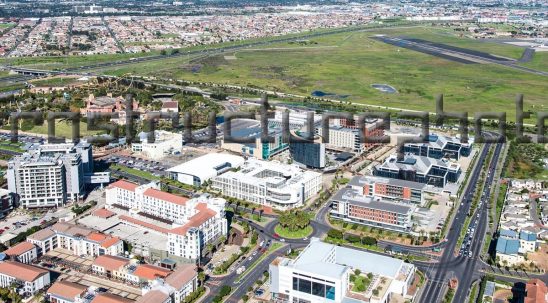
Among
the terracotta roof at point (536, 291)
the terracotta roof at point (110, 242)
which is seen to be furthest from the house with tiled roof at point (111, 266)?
the terracotta roof at point (536, 291)

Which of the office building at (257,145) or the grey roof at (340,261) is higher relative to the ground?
the office building at (257,145)

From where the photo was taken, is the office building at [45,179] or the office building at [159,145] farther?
the office building at [159,145]

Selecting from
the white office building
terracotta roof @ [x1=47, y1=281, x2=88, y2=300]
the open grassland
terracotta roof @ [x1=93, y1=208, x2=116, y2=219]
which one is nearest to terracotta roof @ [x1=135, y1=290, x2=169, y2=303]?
terracotta roof @ [x1=47, y1=281, x2=88, y2=300]

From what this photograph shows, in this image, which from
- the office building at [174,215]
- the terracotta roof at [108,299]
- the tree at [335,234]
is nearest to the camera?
the terracotta roof at [108,299]

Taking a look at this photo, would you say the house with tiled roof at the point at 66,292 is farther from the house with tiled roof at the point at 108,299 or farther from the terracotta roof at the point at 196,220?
the terracotta roof at the point at 196,220

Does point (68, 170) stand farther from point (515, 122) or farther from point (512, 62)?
point (512, 62)

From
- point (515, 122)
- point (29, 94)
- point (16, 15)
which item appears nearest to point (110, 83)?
point (29, 94)

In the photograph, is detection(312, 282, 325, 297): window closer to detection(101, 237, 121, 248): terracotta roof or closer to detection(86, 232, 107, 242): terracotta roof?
detection(101, 237, 121, 248): terracotta roof

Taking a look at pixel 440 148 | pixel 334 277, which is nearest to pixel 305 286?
pixel 334 277
